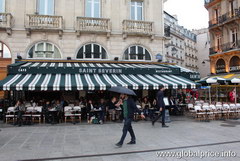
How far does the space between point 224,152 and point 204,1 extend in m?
31.3

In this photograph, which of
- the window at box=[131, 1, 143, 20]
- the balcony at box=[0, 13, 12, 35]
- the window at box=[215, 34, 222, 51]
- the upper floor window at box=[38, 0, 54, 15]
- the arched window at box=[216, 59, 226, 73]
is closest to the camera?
the balcony at box=[0, 13, 12, 35]

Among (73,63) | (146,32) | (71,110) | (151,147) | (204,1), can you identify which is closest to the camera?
(151,147)

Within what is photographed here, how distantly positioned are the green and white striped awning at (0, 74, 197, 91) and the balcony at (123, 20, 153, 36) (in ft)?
12.6

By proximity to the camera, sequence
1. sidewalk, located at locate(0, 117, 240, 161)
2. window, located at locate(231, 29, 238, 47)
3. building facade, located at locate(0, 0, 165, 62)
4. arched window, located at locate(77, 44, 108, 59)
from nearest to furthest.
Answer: sidewalk, located at locate(0, 117, 240, 161)
building facade, located at locate(0, 0, 165, 62)
arched window, located at locate(77, 44, 108, 59)
window, located at locate(231, 29, 238, 47)

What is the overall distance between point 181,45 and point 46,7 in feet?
137

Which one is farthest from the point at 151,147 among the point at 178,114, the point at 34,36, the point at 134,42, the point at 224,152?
the point at 34,36

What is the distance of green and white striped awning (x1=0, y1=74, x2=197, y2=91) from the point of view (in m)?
8.78

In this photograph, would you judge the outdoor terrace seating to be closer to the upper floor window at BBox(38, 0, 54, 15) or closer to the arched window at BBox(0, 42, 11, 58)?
the upper floor window at BBox(38, 0, 54, 15)

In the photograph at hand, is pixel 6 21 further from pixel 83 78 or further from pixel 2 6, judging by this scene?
pixel 83 78

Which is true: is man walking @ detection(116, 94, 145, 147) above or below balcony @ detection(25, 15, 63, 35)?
below

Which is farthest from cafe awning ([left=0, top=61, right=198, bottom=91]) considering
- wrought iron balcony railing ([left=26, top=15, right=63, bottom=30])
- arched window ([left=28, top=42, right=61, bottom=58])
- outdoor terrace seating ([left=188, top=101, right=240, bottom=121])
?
wrought iron balcony railing ([left=26, top=15, right=63, bottom=30])

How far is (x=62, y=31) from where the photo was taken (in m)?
12.8

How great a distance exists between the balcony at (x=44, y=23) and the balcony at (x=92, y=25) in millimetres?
1247

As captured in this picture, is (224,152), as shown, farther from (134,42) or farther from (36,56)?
(36,56)
